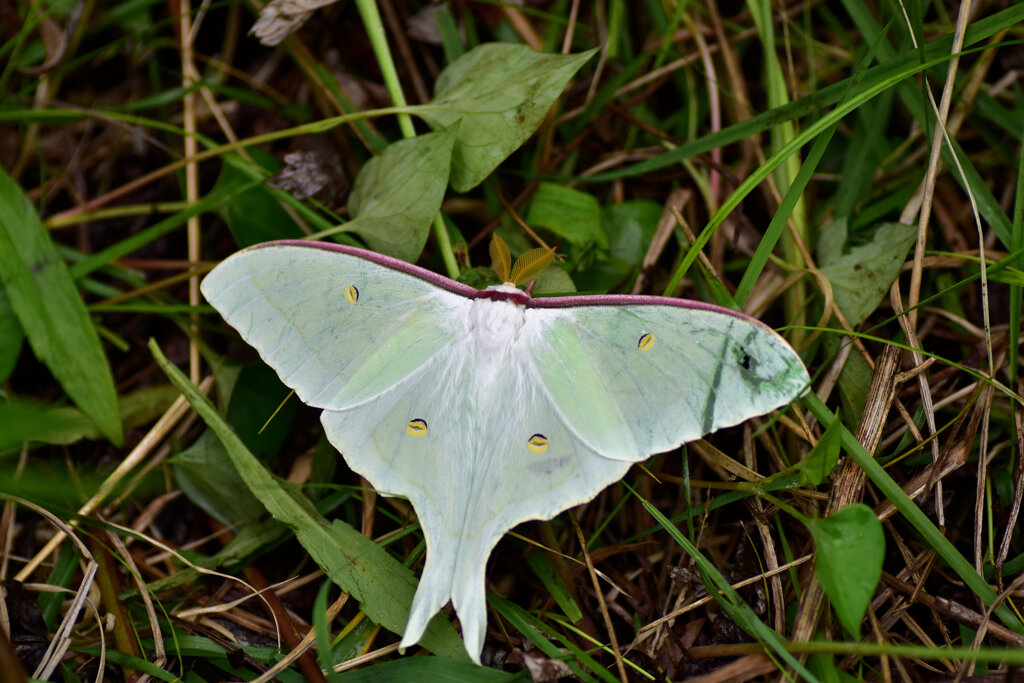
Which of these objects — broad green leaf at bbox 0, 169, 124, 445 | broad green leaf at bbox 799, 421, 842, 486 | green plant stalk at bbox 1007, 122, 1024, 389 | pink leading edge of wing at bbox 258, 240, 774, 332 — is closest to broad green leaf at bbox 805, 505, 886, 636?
broad green leaf at bbox 799, 421, 842, 486

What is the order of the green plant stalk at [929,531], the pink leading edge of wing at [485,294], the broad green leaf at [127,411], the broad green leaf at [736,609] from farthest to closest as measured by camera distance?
the broad green leaf at [127,411] → the green plant stalk at [929,531] → the broad green leaf at [736,609] → the pink leading edge of wing at [485,294]

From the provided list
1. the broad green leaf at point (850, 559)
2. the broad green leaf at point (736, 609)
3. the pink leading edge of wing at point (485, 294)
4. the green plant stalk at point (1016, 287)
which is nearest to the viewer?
the broad green leaf at point (850, 559)

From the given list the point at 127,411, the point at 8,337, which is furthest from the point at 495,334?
the point at 8,337

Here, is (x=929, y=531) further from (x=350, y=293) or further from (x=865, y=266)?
(x=350, y=293)

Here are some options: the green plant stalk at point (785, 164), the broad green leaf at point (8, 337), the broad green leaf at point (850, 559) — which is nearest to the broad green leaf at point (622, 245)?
the green plant stalk at point (785, 164)

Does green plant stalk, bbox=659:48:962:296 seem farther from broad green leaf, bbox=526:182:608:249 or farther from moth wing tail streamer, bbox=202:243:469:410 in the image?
moth wing tail streamer, bbox=202:243:469:410

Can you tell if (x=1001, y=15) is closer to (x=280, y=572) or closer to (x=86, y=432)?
(x=280, y=572)

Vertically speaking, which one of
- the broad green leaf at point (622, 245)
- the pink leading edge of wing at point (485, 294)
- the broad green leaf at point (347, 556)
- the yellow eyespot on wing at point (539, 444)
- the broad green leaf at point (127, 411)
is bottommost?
the broad green leaf at point (347, 556)

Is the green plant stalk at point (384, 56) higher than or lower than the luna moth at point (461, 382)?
higher

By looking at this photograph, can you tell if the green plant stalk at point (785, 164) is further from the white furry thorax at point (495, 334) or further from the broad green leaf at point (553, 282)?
the white furry thorax at point (495, 334)
